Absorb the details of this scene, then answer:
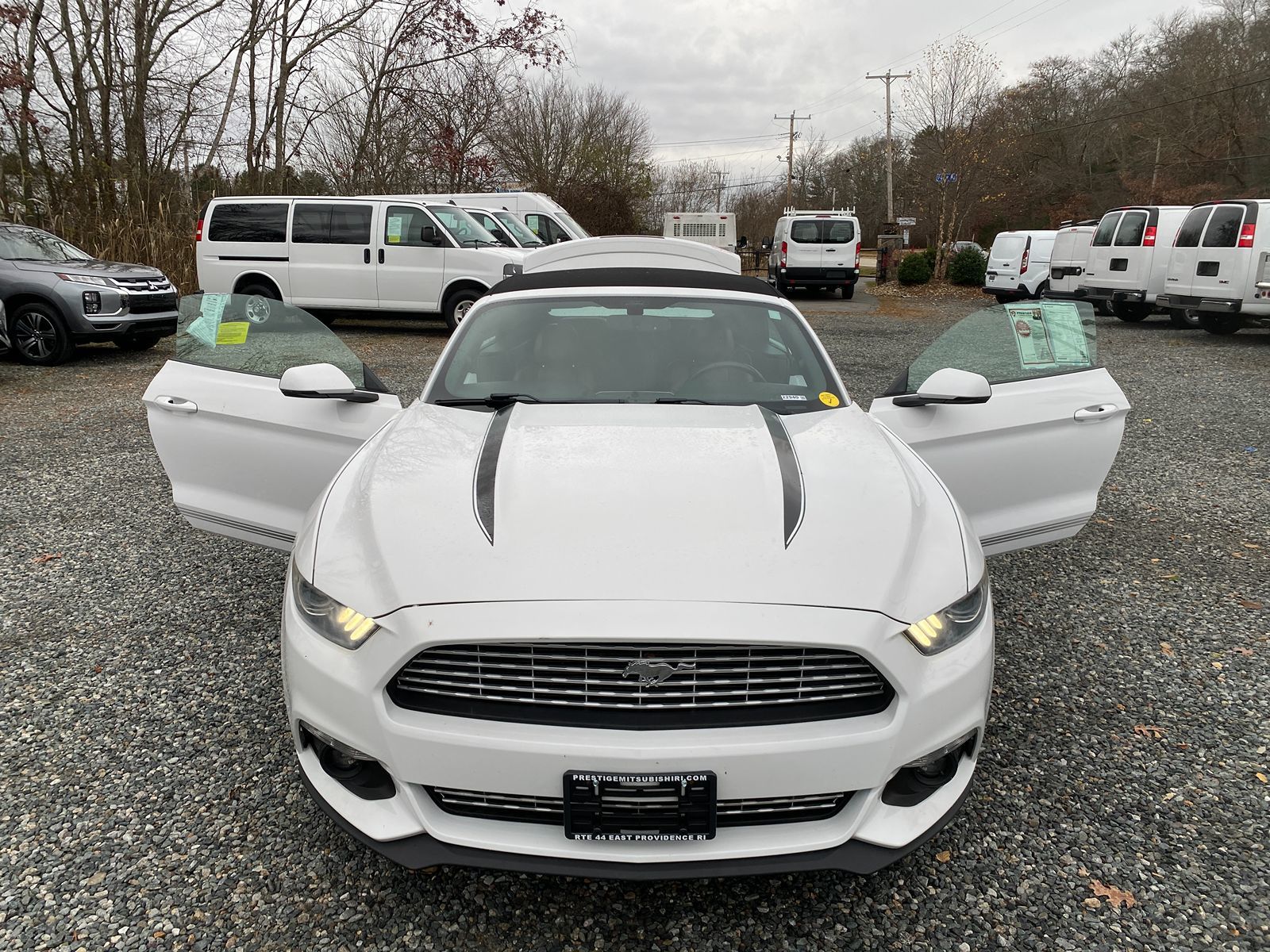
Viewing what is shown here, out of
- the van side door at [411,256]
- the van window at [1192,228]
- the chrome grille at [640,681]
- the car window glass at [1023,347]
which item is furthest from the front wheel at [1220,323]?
the chrome grille at [640,681]

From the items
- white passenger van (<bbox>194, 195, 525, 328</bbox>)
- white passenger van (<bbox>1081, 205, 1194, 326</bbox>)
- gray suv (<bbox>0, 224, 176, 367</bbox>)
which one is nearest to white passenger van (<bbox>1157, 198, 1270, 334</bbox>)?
white passenger van (<bbox>1081, 205, 1194, 326</bbox>)

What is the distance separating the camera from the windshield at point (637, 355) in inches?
121

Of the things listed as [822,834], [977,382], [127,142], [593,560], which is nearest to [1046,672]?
[977,382]

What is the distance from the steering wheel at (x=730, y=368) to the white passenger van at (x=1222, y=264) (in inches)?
475

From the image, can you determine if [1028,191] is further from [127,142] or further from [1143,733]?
[1143,733]

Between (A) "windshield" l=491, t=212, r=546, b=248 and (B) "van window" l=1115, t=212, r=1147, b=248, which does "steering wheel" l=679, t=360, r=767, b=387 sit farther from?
(B) "van window" l=1115, t=212, r=1147, b=248

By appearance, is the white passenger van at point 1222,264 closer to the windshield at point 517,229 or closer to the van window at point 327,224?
the windshield at point 517,229

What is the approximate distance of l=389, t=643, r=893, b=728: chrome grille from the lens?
72.4 inches

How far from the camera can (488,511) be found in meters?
2.16

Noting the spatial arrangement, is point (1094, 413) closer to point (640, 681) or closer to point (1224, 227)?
point (640, 681)

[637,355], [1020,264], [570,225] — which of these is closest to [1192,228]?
[1020,264]

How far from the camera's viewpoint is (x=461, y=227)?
1317 centimetres

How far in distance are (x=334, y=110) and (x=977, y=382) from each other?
76.5 feet

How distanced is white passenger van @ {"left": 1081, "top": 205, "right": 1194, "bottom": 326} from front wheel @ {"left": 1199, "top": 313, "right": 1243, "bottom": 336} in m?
0.53
